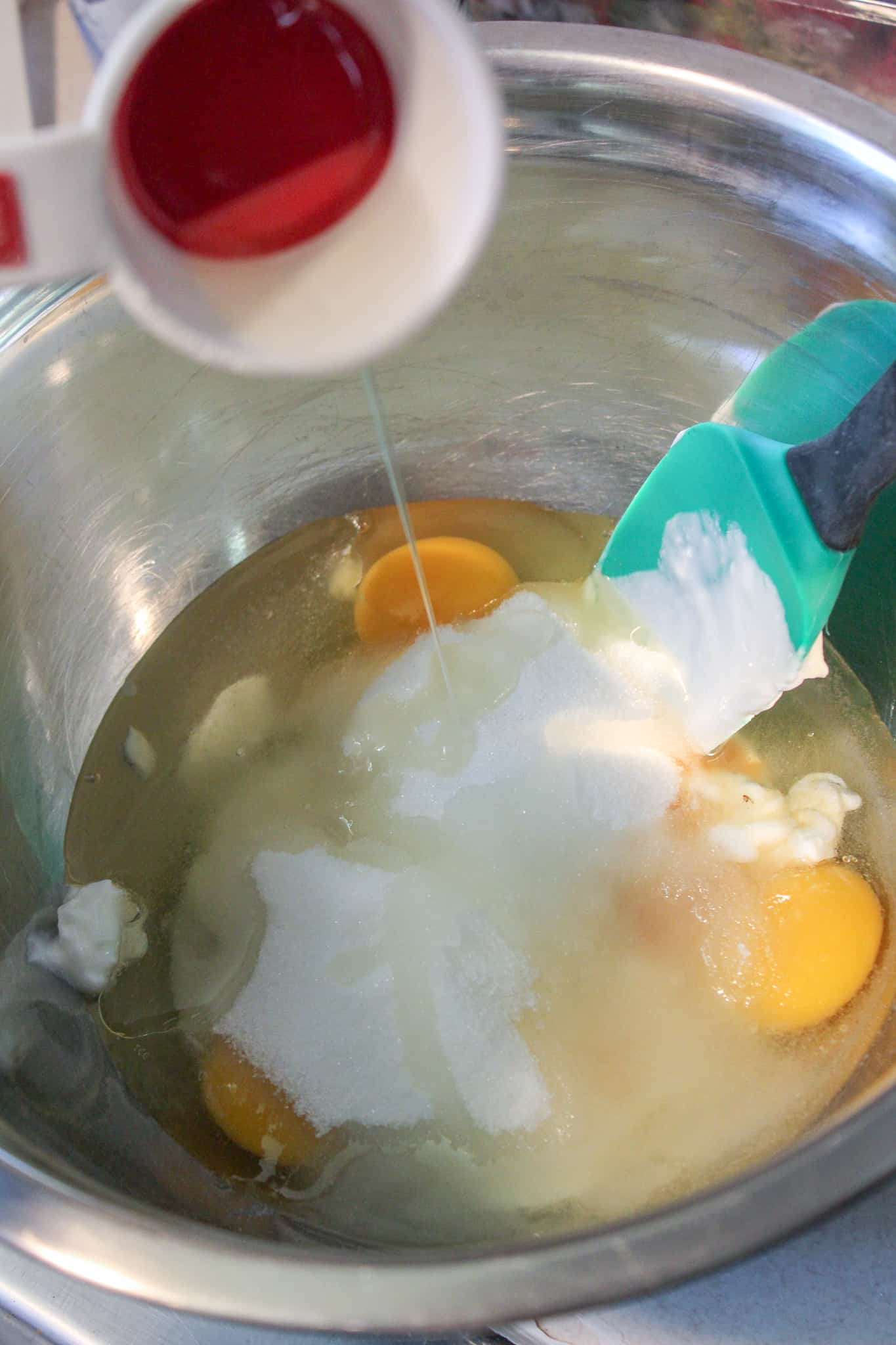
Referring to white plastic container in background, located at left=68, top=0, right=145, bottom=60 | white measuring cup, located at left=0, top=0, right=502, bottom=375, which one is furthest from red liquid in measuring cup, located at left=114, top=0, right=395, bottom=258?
white plastic container in background, located at left=68, top=0, right=145, bottom=60

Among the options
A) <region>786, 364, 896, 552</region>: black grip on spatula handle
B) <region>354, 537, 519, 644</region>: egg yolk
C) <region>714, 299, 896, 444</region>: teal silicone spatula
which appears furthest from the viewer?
<region>354, 537, 519, 644</region>: egg yolk

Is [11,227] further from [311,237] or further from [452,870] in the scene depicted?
[452,870]

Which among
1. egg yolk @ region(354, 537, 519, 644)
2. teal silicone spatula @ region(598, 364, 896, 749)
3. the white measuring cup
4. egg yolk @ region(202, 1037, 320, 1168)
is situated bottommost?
egg yolk @ region(202, 1037, 320, 1168)

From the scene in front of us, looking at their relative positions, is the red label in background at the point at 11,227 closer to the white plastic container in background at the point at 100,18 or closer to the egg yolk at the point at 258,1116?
the white plastic container in background at the point at 100,18

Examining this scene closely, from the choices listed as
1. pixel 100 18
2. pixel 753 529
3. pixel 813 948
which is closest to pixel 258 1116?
pixel 813 948

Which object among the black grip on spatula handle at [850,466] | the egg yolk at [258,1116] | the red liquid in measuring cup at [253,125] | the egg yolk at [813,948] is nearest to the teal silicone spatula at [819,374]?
the black grip on spatula handle at [850,466]

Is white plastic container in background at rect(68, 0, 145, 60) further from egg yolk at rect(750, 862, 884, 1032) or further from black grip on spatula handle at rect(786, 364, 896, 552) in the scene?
egg yolk at rect(750, 862, 884, 1032)

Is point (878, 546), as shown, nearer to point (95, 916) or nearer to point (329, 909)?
point (329, 909)
